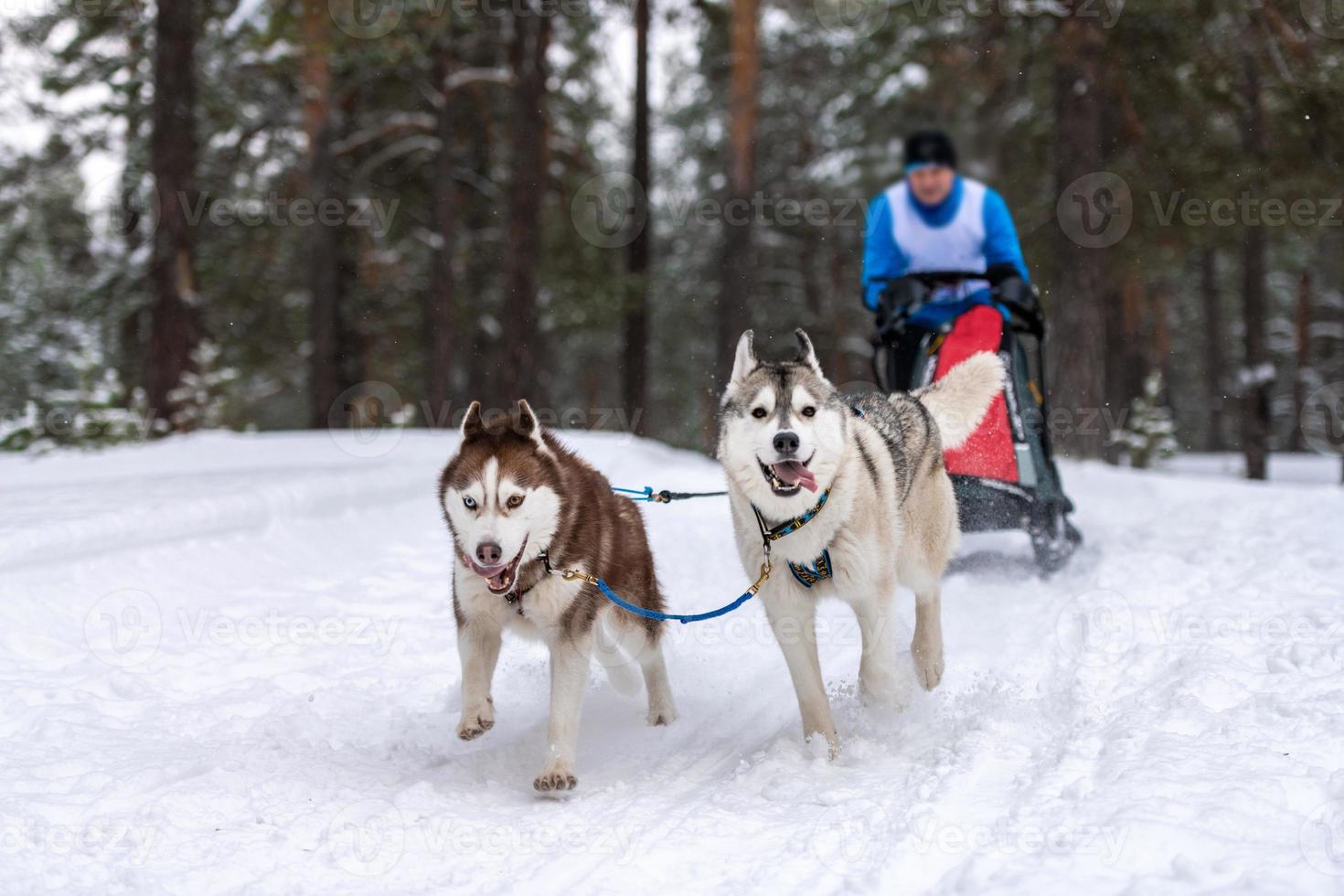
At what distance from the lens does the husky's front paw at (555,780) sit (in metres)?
3.55

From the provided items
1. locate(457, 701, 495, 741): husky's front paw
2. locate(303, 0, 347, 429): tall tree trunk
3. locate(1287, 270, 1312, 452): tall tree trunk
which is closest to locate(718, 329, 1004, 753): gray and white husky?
locate(457, 701, 495, 741): husky's front paw

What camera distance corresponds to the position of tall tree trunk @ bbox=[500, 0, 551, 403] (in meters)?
13.8

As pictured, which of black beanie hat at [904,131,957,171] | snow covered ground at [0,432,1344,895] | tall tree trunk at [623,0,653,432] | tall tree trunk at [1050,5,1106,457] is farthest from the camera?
tall tree trunk at [623,0,653,432]

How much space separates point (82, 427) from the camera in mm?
10953

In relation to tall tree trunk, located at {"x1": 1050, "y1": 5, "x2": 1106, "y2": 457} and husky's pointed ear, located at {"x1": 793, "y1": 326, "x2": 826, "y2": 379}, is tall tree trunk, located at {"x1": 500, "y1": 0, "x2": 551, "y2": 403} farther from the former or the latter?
husky's pointed ear, located at {"x1": 793, "y1": 326, "x2": 826, "y2": 379}

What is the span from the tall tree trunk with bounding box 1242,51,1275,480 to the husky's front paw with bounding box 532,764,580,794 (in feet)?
44.4

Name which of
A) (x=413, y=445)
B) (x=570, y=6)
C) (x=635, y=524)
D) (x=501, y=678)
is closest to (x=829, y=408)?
(x=635, y=524)

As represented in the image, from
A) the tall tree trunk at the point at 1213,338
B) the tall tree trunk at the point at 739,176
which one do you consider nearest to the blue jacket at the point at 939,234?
the tall tree trunk at the point at 739,176

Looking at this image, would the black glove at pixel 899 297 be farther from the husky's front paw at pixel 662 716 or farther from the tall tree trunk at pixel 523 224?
the tall tree trunk at pixel 523 224

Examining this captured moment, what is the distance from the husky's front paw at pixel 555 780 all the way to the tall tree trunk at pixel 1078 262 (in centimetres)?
936

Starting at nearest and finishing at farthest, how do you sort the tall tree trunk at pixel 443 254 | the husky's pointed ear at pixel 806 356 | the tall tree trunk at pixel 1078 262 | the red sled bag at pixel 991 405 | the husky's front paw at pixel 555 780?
the husky's front paw at pixel 555 780
the husky's pointed ear at pixel 806 356
the red sled bag at pixel 991 405
the tall tree trunk at pixel 1078 262
the tall tree trunk at pixel 443 254

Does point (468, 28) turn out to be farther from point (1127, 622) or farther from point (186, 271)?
point (1127, 622)

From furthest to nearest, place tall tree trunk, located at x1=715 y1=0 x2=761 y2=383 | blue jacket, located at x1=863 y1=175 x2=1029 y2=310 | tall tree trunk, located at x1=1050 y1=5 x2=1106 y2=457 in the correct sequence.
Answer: tall tree trunk, located at x1=715 y1=0 x2=761 y2=383, tall tree trunk, located at x1=1050 y1=5 x2=1106 y2=457, blue jacket, located at x1=863 y1=175 x2=1029 y2=310

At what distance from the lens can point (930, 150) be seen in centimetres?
577
